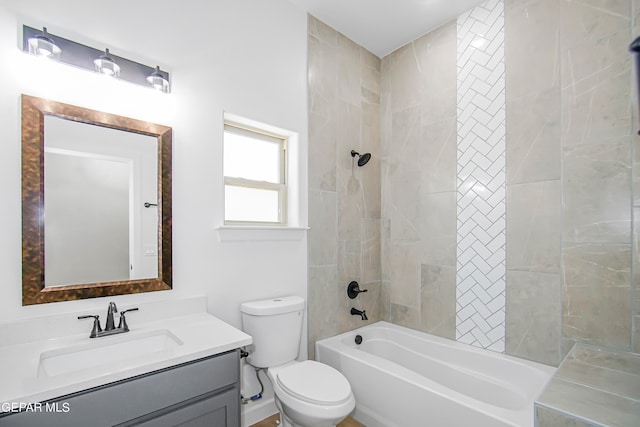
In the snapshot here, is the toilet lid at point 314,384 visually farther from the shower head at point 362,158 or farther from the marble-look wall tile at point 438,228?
the shower head at point 362,158

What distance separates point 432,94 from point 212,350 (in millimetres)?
2411

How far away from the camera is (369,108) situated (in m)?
2.83

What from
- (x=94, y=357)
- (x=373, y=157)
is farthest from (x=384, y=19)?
(x=94, y=357)

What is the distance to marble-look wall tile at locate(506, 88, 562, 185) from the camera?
1908mm

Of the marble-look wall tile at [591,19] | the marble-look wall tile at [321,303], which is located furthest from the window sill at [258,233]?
the marble-look wall tile at [591,19]

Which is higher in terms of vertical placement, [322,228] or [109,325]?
[322,228]

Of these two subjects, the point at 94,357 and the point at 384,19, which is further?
the point at 384,19

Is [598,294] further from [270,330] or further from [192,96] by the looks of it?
[192,96]

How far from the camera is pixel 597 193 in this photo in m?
1.74

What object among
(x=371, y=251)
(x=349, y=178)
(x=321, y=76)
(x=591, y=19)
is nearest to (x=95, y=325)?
(x=349, y=178)

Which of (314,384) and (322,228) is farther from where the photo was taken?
(322,228)

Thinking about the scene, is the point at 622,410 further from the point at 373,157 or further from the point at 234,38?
the point at 234,38

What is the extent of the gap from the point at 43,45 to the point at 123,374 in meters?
1.37

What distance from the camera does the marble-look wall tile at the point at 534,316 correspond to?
1891 millimetres
